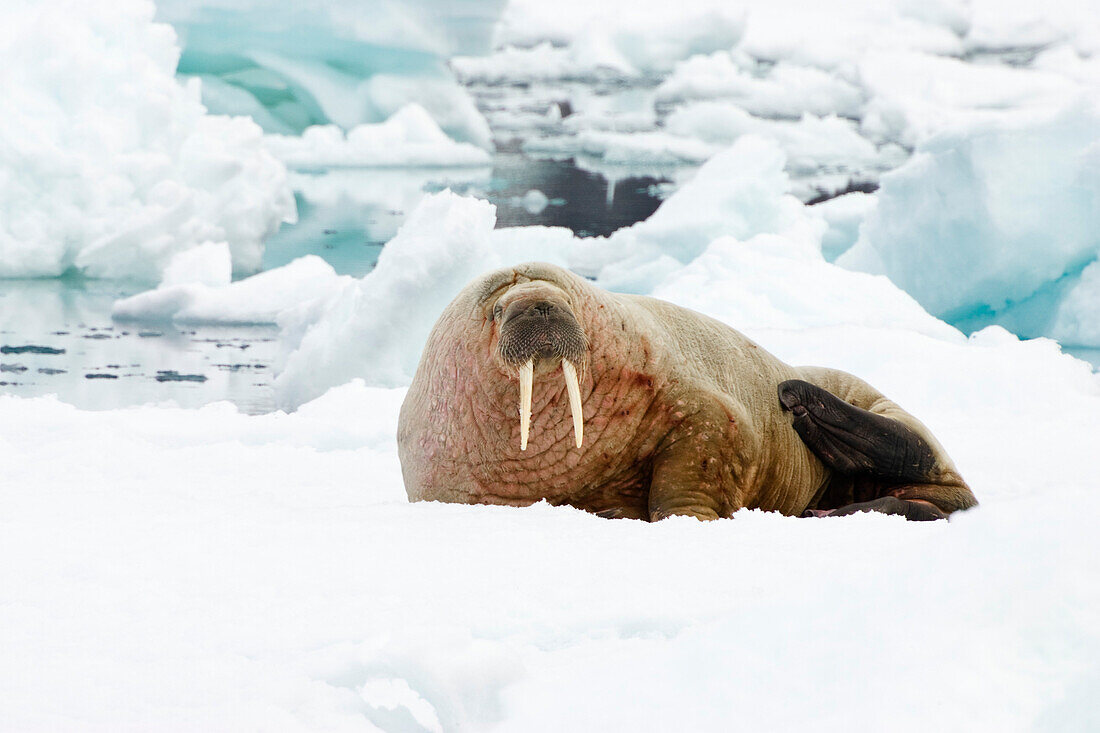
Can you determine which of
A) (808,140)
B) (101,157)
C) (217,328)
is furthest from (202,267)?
(808,140)

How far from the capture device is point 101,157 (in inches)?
625

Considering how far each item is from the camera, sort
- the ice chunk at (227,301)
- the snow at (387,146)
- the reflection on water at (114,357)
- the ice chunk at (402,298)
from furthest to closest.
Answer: the snow at (387,146) → the ice chunk at (227,301) → the reflection on water at (114,357) → the ice chunk at (402,298)

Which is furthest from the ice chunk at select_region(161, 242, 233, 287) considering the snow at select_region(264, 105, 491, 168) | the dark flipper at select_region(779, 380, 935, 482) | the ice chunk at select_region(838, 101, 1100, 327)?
the dark flipper at select_region(779, 380, 935, 482)

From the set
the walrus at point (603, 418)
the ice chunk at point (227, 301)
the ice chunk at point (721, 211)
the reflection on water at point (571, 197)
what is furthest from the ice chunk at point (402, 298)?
the reflection on water at point (571, 197)

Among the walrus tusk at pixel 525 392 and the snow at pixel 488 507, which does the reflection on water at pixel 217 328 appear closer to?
the snow at pixel 488 507

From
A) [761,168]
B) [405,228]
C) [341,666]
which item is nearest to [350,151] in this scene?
[761,168]

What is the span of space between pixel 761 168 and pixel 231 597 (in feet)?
36.2

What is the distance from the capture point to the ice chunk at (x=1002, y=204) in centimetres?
1079

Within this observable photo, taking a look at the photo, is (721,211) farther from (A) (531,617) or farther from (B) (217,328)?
(A) (531,617)

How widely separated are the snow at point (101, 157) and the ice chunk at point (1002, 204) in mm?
10944

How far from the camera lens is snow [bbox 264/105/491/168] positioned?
2644 cm

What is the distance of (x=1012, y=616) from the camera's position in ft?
4.03

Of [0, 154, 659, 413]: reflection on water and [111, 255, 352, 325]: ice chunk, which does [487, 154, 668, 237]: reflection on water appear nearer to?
[0, 154, 659, 413]: reflection on water

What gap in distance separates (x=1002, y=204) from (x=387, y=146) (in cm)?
1856
